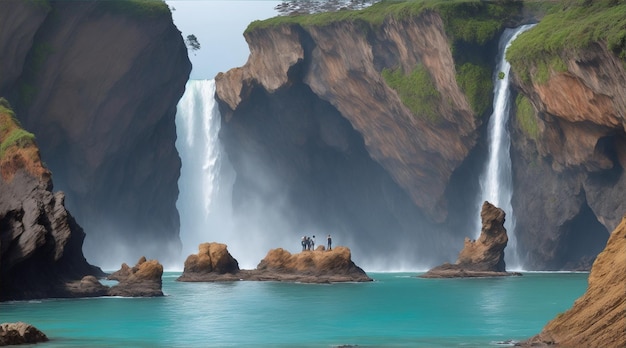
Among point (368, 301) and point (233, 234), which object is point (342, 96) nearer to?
point (233, 234)

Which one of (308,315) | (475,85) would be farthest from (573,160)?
(308,315)

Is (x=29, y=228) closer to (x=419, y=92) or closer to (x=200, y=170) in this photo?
(x=419, y=92)

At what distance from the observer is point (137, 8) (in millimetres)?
93375

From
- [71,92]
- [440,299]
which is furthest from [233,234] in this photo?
[440,299]

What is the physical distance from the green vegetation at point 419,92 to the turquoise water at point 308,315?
1022 inches

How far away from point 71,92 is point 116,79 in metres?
4.76

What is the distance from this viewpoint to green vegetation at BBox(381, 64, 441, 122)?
90500 mm

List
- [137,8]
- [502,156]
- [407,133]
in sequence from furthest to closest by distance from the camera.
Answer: [407,133] → [137,8] → [502,156]

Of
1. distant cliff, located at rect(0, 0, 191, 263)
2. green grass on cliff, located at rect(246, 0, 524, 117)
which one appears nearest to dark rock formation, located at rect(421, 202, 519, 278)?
green grass on cliff, located at rect(246, 0, 524, 117)

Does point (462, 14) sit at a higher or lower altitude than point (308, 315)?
higher

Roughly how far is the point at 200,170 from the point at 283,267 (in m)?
47.5

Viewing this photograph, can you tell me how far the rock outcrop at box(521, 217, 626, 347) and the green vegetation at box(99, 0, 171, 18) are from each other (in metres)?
69.0

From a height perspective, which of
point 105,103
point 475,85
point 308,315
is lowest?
point 308,315

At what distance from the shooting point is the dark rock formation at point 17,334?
3147 centimetres
